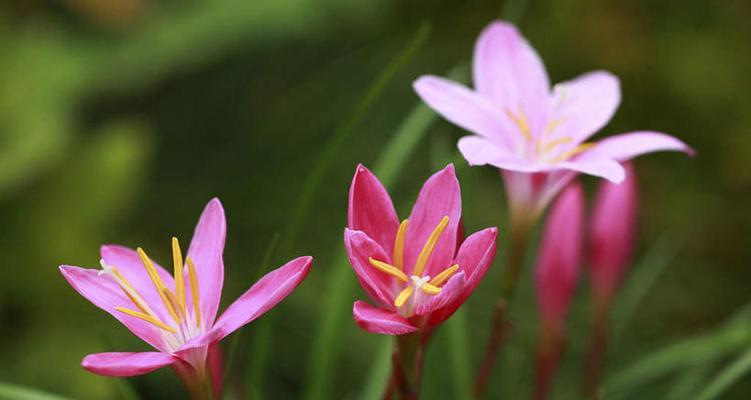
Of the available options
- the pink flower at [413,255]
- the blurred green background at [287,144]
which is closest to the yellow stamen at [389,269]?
the pink flower at [413,255]

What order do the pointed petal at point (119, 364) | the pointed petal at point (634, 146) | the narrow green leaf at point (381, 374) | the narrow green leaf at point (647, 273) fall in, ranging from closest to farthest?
1. the pointed petal at point (119, 364)
2. the pointed petal at point (634, 146)
3. the narrow green leaf at point (381, 374)
4. the narrow green leaf at point (647, 273)

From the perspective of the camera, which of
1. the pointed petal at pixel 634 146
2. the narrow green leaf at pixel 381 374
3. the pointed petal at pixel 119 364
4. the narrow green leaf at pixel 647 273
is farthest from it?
the narrow green leaf at pixel 647 273

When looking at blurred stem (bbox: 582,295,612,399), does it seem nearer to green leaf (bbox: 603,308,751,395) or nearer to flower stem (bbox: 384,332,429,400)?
green leaf (bbox: 603,308,751,395)

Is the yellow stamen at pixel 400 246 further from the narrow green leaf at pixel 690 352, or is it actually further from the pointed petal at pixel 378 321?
the narrow green leaf at pixel 690 352

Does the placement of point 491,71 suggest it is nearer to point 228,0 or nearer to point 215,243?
point 215,243

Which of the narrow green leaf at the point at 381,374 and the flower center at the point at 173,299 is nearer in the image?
the flower center at the point at 173,299

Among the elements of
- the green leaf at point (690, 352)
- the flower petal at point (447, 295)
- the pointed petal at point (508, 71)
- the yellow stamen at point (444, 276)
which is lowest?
the green leaf at point (690, 352)

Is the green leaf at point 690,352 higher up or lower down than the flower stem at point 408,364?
lower down

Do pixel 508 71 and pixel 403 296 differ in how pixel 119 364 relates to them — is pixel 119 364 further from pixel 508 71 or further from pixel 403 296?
pixel 508 71
